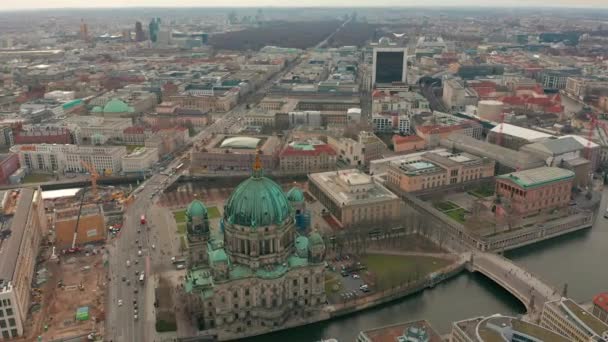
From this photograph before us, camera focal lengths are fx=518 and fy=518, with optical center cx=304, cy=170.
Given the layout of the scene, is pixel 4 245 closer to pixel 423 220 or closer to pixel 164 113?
pixel 423 220

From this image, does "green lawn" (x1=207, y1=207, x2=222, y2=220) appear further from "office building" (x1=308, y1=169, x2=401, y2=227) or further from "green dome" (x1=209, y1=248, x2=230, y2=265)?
"green dome" (x1=209, y1=248, x2=230, y2=265)

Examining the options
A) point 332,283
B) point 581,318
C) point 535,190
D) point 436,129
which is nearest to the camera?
point 581,318

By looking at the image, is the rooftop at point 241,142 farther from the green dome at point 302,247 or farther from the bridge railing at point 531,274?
the bridge railing at point 531,274

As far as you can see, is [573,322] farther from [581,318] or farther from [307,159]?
[307,159]

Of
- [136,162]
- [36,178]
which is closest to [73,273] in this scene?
[136,162]

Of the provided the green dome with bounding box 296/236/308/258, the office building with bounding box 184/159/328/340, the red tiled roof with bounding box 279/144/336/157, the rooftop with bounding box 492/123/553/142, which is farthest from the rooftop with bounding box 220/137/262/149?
the rooftop with bounding box 492/123/553/142

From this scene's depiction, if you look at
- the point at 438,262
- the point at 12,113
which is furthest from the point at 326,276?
the point at 12,113
